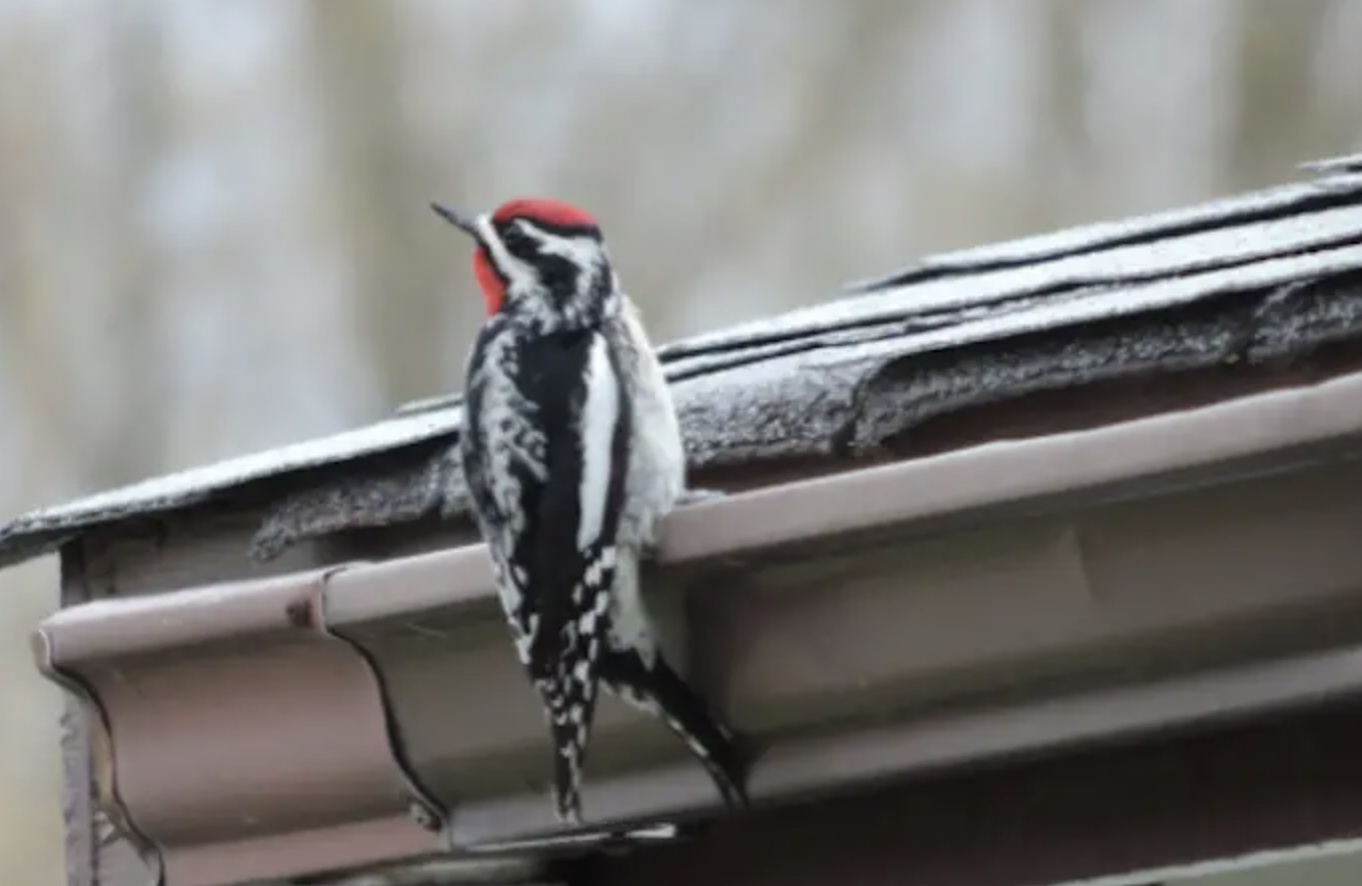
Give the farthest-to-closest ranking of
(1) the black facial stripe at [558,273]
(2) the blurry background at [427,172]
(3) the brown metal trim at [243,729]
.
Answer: (2) the blurry background at [427,172] → (1) the black facial stripe at [558,273] → (3) the brown metal trim at [243,729]

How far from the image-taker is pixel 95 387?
10.8m

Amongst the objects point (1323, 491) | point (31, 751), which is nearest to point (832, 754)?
point (1323, 491)

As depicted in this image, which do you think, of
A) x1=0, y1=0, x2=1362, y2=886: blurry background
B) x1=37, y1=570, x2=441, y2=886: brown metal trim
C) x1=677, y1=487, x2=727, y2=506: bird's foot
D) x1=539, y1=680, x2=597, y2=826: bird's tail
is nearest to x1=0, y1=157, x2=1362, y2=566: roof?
x1=677, y1=487, x2=727, y2=506: bird's foot

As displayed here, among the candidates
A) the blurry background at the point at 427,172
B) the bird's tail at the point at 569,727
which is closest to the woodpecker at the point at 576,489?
the bird's tail at the point at 569,727

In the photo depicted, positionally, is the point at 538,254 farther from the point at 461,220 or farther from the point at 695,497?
the point at 695,497

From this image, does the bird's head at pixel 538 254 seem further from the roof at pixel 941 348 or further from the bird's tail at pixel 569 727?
the bird's tail at pixel 569 727

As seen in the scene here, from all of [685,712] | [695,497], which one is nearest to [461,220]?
[695,497]

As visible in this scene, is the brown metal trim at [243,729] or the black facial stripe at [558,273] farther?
the black facial stripe at [558,273]

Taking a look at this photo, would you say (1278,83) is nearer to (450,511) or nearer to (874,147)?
(874,147)

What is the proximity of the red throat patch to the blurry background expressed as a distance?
283 inches

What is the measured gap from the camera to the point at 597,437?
7.38ft

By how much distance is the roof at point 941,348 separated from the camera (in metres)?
2.02

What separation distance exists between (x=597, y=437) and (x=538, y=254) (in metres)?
0.39

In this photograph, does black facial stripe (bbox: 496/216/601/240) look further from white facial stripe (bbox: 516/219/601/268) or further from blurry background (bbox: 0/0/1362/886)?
blurry background (bbox: 0/0/1362/886)
